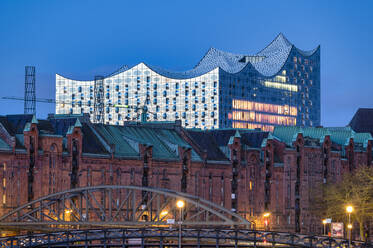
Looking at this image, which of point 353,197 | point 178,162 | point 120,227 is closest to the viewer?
point 120,227

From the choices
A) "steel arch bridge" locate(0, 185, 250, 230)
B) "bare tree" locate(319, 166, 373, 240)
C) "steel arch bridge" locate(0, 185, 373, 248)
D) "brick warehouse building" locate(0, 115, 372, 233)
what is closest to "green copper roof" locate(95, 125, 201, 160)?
"brick warehouse building" locate(0, 115, 372, 233)

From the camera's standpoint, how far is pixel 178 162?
16675cm

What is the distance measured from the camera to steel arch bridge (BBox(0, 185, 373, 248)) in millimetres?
115312

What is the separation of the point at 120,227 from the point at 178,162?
2466 cm

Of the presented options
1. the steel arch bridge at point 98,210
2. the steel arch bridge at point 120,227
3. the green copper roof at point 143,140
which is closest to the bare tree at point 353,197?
the steel arch bridge at point 120,227

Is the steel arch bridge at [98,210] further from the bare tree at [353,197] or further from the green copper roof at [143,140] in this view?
the bare tree at [353,197]

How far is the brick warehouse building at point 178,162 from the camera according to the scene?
14450cm

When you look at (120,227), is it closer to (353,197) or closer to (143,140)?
(143,140)

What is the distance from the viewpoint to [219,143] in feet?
601

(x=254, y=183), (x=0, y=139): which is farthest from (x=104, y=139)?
(x=254, y=183)

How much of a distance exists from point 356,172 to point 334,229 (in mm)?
49268

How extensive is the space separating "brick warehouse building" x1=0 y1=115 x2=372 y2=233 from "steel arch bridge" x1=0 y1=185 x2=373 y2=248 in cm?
284

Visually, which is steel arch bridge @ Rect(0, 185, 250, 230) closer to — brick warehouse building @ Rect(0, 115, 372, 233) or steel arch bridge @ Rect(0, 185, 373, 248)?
steel arch bridge @ Rect(0, 185, 373, 248)

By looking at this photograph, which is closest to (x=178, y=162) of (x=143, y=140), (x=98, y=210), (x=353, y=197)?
(x=143, y=140)
